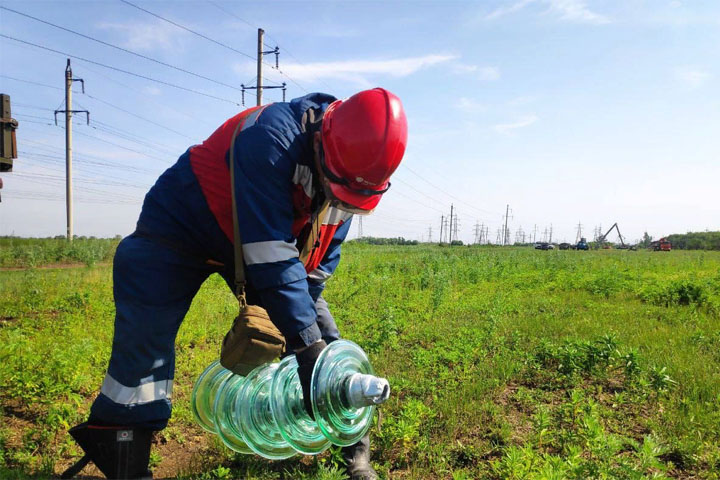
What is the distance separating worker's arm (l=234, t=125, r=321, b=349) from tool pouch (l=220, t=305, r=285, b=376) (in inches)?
4.0

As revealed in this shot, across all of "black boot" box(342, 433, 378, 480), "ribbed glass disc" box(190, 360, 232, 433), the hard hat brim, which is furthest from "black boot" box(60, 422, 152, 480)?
the hard hat brim

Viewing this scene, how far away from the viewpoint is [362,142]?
216 centimetres

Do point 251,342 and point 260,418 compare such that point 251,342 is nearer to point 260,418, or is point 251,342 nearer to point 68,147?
point 260,418

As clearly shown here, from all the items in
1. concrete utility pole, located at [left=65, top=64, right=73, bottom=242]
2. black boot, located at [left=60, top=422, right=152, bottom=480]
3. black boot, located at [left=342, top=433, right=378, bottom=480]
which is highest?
concrete utility pole, located at [left=65, top=64, right=73, bottom=242]

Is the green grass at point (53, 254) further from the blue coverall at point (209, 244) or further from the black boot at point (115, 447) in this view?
the blue coverall at point (209, 244)

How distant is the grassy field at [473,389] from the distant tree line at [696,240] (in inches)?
2147

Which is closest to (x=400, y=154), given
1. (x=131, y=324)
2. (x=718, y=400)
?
(x=131, y=324)

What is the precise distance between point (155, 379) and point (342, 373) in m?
1.07

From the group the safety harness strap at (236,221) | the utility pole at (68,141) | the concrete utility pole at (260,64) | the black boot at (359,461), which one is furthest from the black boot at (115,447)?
the utility pole at (68,141)

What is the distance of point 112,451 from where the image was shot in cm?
244

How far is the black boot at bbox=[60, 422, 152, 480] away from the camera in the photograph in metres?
2.43

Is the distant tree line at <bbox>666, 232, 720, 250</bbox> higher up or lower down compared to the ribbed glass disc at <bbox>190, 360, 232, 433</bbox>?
higher up

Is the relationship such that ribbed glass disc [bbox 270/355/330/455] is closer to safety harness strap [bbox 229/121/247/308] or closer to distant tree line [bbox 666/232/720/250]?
safety harness strap [bbox 229/121/247/308]

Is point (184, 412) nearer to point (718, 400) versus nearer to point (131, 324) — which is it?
point (131, 324)
